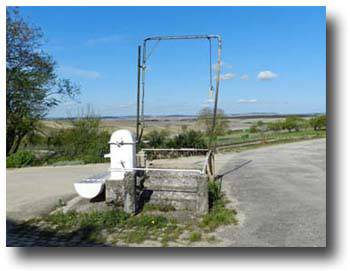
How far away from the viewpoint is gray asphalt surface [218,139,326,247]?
14.3ft

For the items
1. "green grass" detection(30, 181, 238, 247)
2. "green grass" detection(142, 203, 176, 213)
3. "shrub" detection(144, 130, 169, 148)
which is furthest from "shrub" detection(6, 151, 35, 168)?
"green grass" detection(142, 203, 176, 213)

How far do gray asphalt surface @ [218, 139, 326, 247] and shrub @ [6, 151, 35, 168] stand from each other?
601cm

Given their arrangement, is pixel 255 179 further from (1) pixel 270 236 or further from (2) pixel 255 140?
(2) pixel 255 140

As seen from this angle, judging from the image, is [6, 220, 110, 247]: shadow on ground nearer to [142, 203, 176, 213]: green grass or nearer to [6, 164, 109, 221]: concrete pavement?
[6, 164, 109, 221]: concrete pavement

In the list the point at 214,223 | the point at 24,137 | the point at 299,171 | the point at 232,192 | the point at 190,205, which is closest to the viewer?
the point at 214,223

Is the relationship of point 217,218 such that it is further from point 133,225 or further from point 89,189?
point 89,189

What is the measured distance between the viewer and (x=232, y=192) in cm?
689

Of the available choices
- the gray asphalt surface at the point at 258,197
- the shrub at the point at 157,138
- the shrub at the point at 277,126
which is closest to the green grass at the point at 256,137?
the shrub at the point at 277,126

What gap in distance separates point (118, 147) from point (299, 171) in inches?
222

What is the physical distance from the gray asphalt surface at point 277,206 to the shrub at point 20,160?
601cm

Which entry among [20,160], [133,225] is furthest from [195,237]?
[20,160]

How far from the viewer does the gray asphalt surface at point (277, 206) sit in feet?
14.3

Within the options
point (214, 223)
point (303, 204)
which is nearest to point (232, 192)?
point (303, 204)

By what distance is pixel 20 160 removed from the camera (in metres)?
11.0
